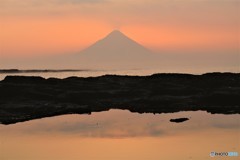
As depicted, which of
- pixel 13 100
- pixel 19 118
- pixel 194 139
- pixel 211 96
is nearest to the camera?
pixel 194 139

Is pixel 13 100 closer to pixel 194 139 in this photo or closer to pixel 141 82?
pixel 141 82

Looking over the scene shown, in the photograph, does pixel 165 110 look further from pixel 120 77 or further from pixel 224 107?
pixel 120 77

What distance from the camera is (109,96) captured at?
1663 inches

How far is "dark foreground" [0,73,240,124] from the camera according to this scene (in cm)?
3519

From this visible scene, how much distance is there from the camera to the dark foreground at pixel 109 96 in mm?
35188

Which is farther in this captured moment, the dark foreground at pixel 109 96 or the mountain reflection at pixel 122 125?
the dark foreground at pixel 109 96

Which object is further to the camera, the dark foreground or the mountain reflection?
the dark foreground

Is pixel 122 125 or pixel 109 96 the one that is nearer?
pixel 122 125

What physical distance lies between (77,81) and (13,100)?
1201 cm

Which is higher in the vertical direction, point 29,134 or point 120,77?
point 120,77

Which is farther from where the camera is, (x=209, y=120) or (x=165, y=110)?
(x=165, y=110)

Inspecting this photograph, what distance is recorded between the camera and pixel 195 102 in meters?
39.2

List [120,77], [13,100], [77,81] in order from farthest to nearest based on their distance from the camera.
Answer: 1. [120,77]
2. [77,81]
3. [13,100]

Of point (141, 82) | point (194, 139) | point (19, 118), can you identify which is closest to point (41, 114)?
point (19, 118)
